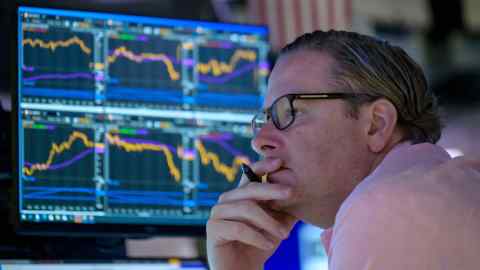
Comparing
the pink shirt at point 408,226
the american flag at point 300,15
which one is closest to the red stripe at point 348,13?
the american flag at point 300,15

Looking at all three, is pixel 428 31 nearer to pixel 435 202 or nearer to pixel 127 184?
pixel 127 184

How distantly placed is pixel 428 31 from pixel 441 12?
0.34 m

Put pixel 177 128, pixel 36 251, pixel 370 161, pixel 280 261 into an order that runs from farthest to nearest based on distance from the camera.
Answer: pixel 280 261 < pixel 177 128 < pixel 36 251 < pixel 370 161

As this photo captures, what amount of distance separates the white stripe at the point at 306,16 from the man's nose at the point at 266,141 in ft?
8.06

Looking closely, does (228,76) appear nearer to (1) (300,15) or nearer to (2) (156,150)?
(2) (156,150)

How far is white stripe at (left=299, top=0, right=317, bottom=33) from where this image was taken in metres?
4.70

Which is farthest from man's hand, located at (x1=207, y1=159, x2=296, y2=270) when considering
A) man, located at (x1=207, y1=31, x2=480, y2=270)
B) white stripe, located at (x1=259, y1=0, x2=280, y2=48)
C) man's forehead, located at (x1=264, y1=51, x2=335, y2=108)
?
white stripe, located at (x1=259, y1=0, x2=280, y2=48)

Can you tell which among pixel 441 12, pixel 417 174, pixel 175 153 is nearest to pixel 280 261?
pixel 175 153

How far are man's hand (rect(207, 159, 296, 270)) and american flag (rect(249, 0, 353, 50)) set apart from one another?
2.28 m

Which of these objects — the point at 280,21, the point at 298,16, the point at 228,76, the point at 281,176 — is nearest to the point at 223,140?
the point at 228,76

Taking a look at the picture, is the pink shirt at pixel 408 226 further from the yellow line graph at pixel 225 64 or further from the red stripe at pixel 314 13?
the red stripe at pixel 314 13

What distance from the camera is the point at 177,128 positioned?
281cm

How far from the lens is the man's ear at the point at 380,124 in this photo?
2.22 meters

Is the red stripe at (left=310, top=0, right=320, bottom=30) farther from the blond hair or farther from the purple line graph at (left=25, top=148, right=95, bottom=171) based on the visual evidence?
the blond hair
